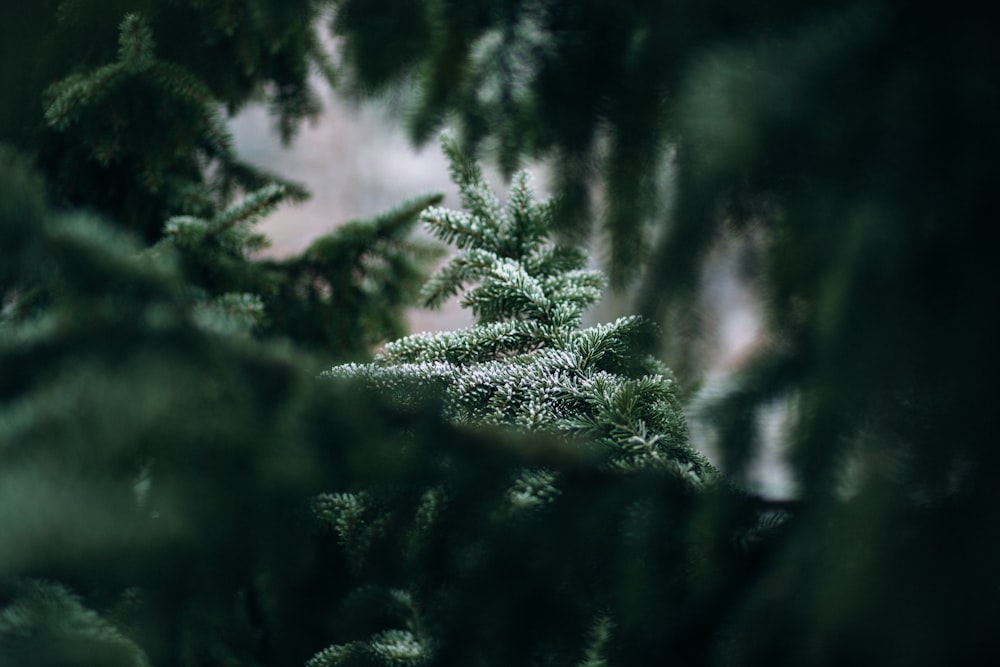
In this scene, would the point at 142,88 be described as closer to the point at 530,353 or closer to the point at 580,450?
the point at 530,353

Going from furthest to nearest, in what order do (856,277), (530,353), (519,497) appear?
(530,353), (519,497), (856,277)

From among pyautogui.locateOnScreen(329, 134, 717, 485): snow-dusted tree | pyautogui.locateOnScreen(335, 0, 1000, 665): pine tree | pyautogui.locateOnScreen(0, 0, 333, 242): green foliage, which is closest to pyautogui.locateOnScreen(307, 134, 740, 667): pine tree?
pyautogui.locateOnScreen(329, 134, 717, 485): snow-dusted tree

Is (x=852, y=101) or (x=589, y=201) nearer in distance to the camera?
(x=852, y=101)

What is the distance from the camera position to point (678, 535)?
49 cm

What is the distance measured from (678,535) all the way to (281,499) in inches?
11.2

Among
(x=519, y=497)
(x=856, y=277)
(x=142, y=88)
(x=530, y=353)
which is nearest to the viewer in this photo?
(x=856, y=277)

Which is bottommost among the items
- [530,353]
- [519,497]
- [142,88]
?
[519,497]

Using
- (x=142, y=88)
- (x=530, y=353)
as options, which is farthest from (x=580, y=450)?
(x=142, y=88)

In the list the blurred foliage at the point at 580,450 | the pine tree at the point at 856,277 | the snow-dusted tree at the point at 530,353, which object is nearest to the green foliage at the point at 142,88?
the blurred foliage at the point at 580,450

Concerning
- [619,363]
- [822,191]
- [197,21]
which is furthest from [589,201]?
[197,21]

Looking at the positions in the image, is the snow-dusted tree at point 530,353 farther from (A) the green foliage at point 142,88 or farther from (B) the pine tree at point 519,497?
(A) the green foliage at point 142,88

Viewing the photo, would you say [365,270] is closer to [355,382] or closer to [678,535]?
[355,382]

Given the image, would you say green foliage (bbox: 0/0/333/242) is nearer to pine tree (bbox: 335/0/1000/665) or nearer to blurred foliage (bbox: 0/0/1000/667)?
blurred foliage (bbox: 0/0/1000/667)

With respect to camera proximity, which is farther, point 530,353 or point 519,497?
point 530,353
